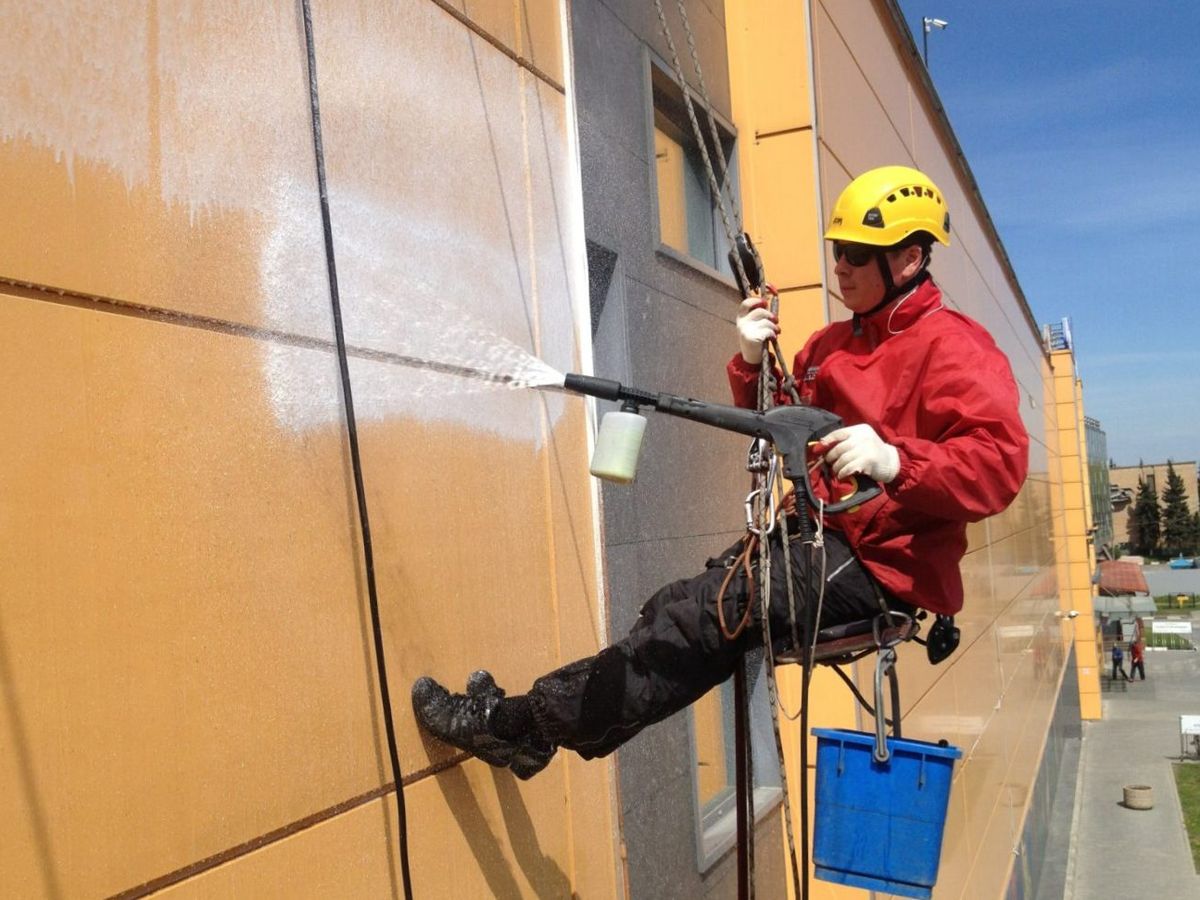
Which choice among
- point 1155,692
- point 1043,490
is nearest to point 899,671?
point 1043,490

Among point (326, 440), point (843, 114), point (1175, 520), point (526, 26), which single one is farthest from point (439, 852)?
point (1175, 520)

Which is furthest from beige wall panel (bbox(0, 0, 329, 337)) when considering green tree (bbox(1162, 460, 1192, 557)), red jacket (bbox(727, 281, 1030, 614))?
green tree (bbox(1162, 460, 1192, 557))

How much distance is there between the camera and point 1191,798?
25.6m

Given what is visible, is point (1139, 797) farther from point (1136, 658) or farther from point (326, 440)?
→ point (326, 440)

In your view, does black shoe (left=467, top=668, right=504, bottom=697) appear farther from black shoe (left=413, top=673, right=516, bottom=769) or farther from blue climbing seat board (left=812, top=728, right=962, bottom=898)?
blue climbing seat board (left=812, top=728, right=962, bottom=898)

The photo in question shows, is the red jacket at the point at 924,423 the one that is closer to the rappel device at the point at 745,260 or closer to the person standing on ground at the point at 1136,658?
the rappel device at the point at 745,260

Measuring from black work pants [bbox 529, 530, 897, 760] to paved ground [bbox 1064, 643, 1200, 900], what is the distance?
18736 mm

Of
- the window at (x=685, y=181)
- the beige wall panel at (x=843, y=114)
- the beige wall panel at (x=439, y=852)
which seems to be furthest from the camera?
the beige wall panel at (x=843, y=114)

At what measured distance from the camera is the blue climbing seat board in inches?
130

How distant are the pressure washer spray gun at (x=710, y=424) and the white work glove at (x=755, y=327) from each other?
60cm

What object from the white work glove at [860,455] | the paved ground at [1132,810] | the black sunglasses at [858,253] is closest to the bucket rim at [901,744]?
the white work glove at [860,455]

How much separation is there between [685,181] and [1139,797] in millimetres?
23205

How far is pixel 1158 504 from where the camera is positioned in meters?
105

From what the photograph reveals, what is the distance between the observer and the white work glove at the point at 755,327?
359 cm
